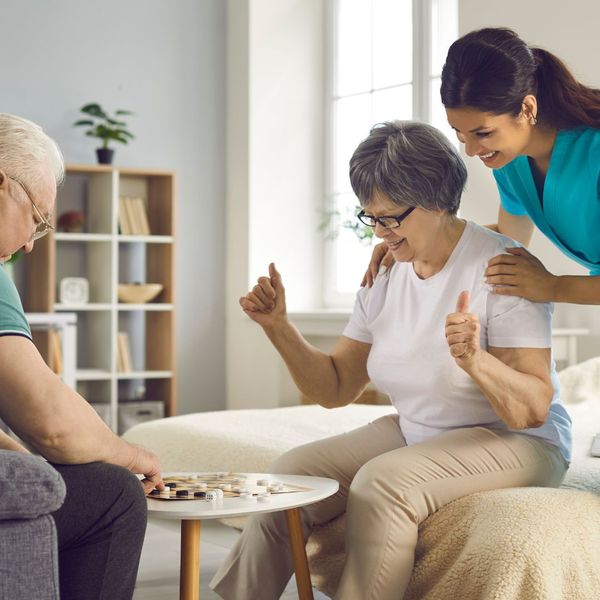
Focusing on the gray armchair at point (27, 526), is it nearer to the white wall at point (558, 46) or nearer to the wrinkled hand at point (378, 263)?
A: the wrinkled hand at point (378, 263)

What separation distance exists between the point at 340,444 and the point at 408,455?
11.4 inches

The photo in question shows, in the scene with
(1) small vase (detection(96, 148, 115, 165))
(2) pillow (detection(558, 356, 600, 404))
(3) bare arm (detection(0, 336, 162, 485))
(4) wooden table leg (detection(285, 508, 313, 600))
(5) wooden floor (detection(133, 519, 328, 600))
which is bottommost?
(5) wooden floor (detection(133, 519, 328, 600))

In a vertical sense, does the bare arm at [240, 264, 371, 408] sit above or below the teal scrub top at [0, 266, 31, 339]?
below

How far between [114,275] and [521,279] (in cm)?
347

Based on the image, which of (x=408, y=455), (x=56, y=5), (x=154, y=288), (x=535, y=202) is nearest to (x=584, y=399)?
(x=535, y=202)

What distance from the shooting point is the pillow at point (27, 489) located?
1.37 m

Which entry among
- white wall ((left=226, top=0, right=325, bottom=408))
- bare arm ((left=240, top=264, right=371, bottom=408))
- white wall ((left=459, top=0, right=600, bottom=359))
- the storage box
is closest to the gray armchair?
bare arm ((left=240, top=264, right=371, bottom=408))

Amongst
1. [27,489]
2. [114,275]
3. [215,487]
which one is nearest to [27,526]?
[27,489]

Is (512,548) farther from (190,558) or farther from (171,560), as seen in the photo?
(171,560)

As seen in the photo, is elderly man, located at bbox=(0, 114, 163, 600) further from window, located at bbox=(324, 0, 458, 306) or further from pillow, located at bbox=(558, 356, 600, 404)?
window, located at bbox=(324, 0, 458, 306)

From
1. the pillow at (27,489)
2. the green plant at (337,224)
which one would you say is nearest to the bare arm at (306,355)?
the pillow at (27,489)

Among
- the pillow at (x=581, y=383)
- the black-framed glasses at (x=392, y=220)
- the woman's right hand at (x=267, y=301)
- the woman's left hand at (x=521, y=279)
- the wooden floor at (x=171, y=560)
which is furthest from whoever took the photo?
the pillow at (x=581, y=383)

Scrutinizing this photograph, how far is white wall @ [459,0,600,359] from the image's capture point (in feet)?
12.6

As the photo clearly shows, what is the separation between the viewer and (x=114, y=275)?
5051 mm
